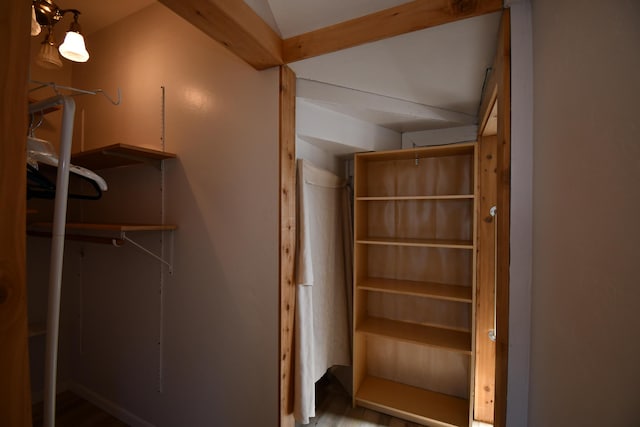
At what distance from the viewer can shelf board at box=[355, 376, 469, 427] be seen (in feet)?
5.38

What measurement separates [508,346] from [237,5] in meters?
1.56

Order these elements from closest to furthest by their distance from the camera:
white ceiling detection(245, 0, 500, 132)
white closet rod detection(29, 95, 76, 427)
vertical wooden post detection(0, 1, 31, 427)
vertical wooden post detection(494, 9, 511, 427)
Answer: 1. vertical wooden post detection(0, 1, 31, 427)
2. white closet rod detection(29, 95, 76, 427)
3. vertical wooden post detection(494, 9, 511, 427)
4. white ceiling detection(245, 0, 500, 132)

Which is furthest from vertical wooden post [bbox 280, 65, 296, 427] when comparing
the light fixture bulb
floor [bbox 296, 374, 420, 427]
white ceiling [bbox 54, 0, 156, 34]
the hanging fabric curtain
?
white ceiling [bbox 54, 0, 156, 34]

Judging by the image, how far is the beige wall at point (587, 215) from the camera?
0.40m

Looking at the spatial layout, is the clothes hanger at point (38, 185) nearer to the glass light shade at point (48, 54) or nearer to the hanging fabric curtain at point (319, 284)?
the glass light shade at point (48, 54)

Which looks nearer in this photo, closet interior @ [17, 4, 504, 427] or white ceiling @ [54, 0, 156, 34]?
closet interior @ [17, 4, 504, 427]

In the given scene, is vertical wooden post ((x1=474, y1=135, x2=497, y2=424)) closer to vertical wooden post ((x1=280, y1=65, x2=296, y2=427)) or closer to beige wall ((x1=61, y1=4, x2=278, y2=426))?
vertical wooden post ((x1=280, y1=65, x2=296, y2=427))

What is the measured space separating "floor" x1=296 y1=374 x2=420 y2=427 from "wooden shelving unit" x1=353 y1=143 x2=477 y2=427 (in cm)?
5

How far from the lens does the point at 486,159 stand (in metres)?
1.69

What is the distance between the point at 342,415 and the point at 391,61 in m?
2.26

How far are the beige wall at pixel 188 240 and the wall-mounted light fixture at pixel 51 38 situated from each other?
1.31 feet

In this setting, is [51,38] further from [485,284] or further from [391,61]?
[485,284]

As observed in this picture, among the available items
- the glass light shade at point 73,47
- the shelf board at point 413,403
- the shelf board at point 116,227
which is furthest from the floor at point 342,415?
the glass light shade at point 73,47

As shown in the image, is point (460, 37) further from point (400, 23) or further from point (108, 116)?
point (108, 116)
